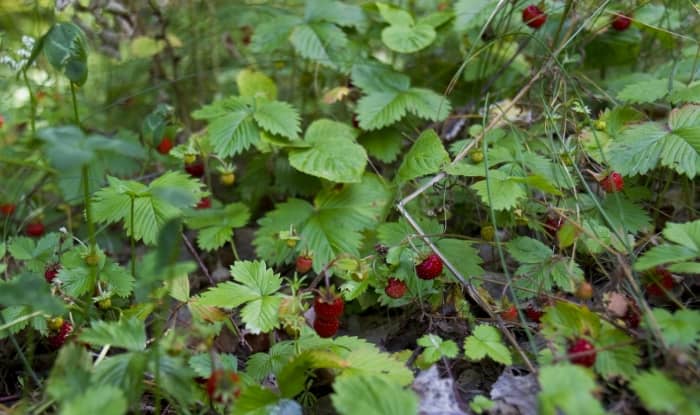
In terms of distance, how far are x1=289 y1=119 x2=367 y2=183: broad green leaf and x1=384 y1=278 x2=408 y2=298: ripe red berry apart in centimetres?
49

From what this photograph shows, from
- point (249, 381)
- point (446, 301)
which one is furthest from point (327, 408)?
point (446, 301)

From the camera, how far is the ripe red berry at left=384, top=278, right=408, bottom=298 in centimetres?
164

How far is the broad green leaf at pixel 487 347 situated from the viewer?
4.60ft

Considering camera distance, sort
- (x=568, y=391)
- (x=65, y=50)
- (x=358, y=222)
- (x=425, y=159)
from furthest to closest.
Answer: (x=358, y=222) < (x=425, y=159) < (x=65, y=50) < (x=568, y=391)

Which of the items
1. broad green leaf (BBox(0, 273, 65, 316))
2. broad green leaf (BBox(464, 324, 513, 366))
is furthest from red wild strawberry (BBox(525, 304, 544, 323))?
broad green leaf (BBox(0, 273, 65, 316))

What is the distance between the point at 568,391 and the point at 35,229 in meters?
2.04

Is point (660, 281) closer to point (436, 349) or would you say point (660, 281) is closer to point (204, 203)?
point (436, 349)

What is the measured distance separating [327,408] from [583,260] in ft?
2.79

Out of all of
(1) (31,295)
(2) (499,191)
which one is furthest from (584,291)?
(1) (31,295)

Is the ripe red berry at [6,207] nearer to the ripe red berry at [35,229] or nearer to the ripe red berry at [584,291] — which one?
the ripe red berry at [35,229]

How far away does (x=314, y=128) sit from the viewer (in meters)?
2.32

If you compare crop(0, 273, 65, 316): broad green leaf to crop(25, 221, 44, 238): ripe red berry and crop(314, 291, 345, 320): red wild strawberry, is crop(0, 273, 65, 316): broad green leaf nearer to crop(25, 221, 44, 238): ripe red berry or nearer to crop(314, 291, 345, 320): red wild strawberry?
crop(314, 291, 345, 320): red wild strawberry

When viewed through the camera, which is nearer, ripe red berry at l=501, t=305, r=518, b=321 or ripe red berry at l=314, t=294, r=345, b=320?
ripe red berry at l=314, t=294, r=345, b=320

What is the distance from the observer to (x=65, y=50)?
153 centimetres
